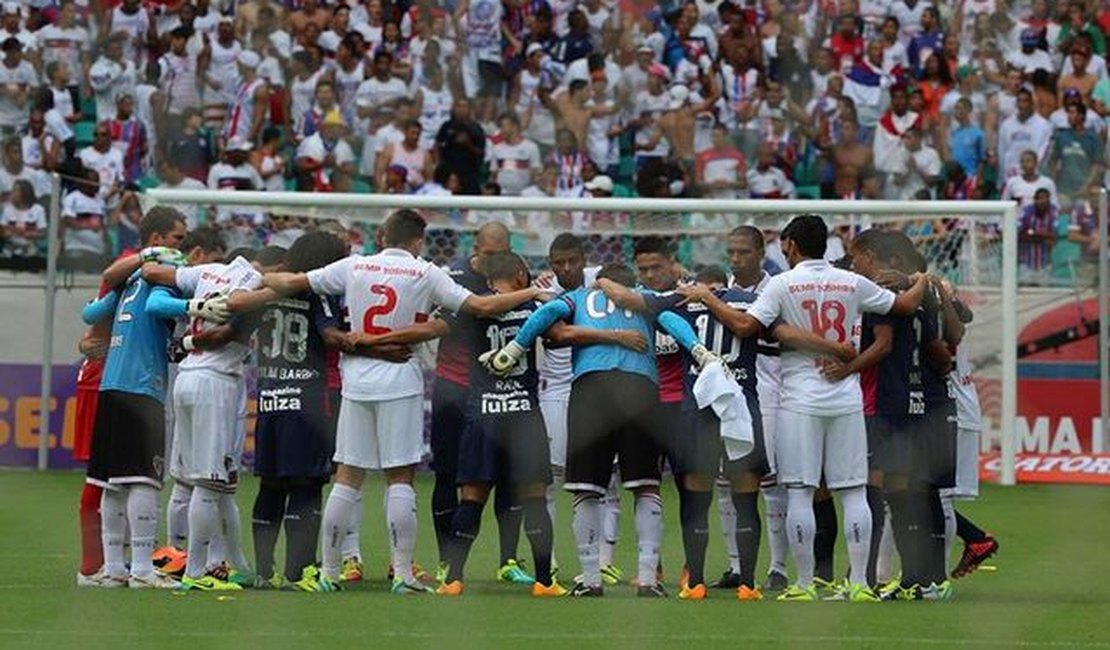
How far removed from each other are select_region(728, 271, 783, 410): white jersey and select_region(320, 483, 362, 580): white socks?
1661mm

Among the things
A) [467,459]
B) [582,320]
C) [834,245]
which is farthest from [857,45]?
[834,245]

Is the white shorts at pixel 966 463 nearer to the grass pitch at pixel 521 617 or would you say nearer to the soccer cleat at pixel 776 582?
the grass pitch at pixel 521 617

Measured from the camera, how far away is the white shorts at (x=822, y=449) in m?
9.63

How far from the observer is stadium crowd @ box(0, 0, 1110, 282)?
880 centimetres

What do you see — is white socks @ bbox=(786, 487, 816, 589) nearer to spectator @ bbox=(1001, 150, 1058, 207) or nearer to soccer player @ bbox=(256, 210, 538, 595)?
soccer player @ bbox=(256, 210, 538, 595)

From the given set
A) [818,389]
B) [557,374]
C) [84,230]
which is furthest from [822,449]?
[84,230]

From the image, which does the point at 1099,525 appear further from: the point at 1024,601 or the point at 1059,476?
the point at 1024,601

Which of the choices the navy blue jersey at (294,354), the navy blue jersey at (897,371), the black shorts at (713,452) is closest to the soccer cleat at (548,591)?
the black shorts at (713,452)

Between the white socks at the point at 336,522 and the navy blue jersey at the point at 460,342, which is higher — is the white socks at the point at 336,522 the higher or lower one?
the lower one

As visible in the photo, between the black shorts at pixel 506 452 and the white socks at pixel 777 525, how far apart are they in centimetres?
106

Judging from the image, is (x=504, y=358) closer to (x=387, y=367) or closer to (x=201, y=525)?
(x=387, y=367)

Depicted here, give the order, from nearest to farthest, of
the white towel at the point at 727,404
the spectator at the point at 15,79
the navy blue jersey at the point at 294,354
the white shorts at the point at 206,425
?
the spectator at the point at 15,79 < the white towel at the point at 727,404 < the white shorts at the point at 206,425 < the navy blue jersey at the point at 294,354

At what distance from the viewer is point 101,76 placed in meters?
8.44

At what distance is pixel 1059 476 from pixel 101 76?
30.5ft
